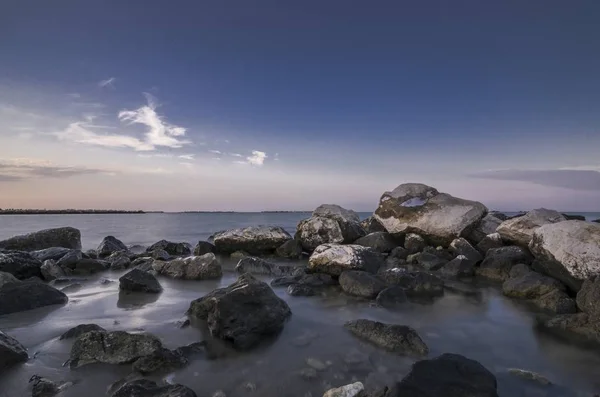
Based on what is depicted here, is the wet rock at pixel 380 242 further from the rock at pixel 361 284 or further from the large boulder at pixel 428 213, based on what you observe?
the rock at pixel 361 284

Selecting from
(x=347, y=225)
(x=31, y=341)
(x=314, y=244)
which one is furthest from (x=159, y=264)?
(x=347, y=225)

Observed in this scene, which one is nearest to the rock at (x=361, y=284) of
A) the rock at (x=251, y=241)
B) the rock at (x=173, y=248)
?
the rock at (x=251, y=241)

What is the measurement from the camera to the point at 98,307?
691cm

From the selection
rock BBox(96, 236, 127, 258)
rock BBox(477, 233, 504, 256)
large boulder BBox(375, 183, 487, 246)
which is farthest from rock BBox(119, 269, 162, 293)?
rock BBox(477, 233, 504, 256)

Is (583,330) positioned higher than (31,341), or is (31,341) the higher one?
(31,341)

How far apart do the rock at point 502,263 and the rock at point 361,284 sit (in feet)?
13.7

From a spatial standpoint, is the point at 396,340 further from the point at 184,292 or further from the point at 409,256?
the point at 409,256

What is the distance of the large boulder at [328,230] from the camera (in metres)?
14.8

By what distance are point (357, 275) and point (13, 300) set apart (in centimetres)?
690

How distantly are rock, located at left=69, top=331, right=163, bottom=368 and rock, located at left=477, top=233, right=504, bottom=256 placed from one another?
11525 mm

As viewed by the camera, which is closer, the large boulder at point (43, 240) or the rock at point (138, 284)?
the rock at point (138, 284)

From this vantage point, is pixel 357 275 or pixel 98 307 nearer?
pixel 98 307

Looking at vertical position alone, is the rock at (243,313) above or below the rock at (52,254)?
below

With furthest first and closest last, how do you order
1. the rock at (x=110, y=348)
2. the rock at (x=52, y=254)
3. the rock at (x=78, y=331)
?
the rock at (x=52, y=254) → the rock at (x=78, y=331) → the rock at (x=110, y=348)
